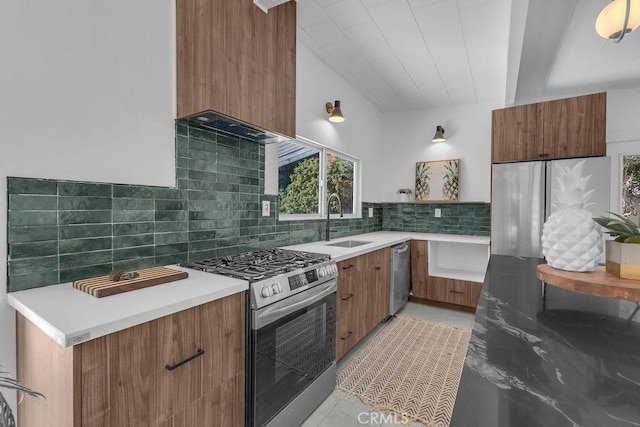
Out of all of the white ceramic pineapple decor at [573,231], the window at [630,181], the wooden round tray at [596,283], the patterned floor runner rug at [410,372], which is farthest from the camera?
the window at [630,181]

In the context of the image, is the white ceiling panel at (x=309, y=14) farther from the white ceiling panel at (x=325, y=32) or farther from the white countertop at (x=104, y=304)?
the white countertop at (x=104, y=304)

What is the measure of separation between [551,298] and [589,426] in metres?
0.76

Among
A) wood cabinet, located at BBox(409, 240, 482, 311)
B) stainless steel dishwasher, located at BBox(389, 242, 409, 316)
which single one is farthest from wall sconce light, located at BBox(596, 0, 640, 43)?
wood cabinet, located at BBox(409, 240, 482, 311)

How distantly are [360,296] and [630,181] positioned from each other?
3455 mm

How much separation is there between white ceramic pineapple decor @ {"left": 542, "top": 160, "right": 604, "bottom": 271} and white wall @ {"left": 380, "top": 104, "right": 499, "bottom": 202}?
10.0ft

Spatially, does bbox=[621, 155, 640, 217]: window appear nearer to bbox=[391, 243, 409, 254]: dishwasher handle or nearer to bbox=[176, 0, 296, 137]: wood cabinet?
bbox=[391, 243, 409, 254]: dishwasher handle

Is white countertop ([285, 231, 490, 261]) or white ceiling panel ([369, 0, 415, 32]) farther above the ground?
white ceiling panel ([369, 0, 415, 32])

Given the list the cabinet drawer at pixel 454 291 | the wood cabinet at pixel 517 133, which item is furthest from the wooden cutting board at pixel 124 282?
the wood cabinet at pixel 517 133

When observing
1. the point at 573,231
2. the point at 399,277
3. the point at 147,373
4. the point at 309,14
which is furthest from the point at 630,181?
the point at 147,373

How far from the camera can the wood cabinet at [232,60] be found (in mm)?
1599

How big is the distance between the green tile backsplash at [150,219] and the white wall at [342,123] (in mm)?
813

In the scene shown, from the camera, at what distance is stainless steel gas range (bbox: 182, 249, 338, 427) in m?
1.40

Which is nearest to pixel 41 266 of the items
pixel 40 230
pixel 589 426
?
pixel 40 230

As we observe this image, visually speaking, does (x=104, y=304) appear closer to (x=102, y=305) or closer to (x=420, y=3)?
(x=102, y=305)
